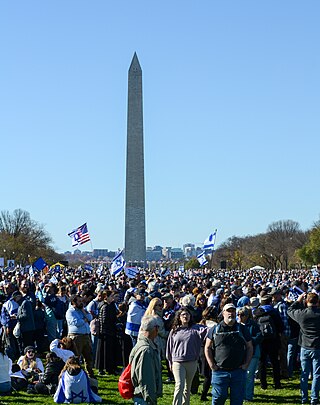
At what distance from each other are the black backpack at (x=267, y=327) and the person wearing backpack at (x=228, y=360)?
3.59 metres

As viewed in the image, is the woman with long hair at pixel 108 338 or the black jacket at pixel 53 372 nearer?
the black jacket at pixel 53 372

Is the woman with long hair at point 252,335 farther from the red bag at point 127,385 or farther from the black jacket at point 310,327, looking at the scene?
the red bag at point 127,385

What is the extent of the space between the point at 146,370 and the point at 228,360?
148 centimetres

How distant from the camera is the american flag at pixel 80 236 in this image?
1577 inches

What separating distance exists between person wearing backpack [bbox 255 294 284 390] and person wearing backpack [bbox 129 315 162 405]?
194 inches

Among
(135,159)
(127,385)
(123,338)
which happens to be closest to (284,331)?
(123,338)

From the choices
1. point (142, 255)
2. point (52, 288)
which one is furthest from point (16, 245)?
point (52, 288)

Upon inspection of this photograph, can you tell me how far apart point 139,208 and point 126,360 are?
135ft

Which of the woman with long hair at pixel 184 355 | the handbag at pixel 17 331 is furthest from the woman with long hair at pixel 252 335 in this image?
the handbag at pixel 17 331

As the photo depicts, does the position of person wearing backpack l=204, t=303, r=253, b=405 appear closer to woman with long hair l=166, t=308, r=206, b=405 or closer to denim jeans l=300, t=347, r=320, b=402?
woman with long hair l=166, t=308, r=206, b=405

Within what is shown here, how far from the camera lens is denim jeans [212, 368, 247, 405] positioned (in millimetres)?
9383

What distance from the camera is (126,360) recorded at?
1543 cm

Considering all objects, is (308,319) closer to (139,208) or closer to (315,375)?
(315,375)

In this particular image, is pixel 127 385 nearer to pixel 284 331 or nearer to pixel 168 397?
pixel 168 397
